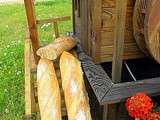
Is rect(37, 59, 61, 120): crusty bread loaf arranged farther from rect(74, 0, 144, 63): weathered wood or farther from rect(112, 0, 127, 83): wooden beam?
rect(112, 0, 127, 83): wooden beam

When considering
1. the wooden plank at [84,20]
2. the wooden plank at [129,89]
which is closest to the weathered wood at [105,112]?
the wooden plank at [129,89]

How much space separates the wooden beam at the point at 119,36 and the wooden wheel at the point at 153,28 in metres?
0.15

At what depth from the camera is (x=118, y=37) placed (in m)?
2.05

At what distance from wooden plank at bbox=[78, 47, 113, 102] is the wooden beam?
0.07 meters

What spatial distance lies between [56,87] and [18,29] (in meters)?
3.02

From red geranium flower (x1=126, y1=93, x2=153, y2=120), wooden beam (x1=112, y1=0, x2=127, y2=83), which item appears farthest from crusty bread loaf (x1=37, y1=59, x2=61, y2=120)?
red geranium flower (x1=126, y1=93, x2=153, y2=120)

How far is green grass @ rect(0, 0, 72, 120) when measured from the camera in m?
3.40

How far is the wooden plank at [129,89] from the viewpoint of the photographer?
2166 millimetres

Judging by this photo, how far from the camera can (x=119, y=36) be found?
6.73 feet

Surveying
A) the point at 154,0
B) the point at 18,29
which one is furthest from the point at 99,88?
the point at 18,29

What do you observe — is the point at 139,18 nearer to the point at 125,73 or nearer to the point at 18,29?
the point at 125,73

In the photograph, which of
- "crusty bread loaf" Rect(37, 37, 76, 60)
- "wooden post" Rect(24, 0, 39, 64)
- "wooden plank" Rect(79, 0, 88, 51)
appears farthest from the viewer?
"crusty bread loaf" Rect(37, 37, 76, 60)

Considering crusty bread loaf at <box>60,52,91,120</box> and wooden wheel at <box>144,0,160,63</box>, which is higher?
A: wooden wheel at <box>144,0,160,63</box>

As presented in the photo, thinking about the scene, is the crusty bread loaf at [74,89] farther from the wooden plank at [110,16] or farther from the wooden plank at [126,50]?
the wooden plank at [110,16]
